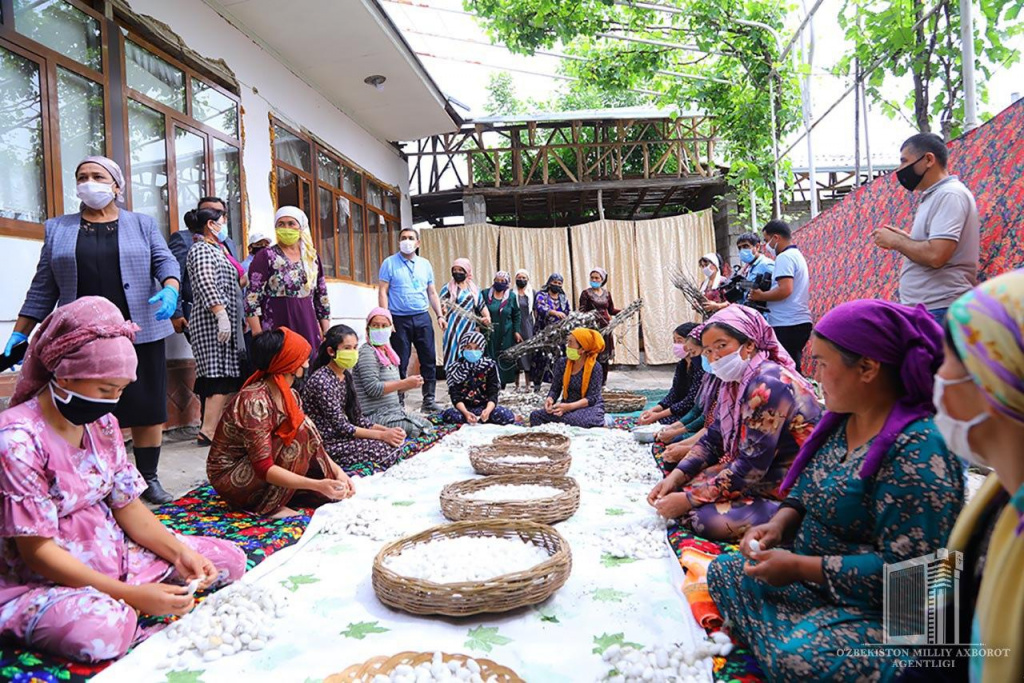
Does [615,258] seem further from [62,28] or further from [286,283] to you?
[62,28]

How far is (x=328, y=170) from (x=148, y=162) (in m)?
2.94

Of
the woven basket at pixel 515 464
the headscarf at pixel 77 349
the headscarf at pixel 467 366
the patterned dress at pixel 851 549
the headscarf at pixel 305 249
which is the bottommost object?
the woven basket at pixel 515 464

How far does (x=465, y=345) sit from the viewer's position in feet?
16.6

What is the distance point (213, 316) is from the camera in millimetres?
3836

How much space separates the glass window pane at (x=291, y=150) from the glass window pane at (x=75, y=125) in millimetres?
2118

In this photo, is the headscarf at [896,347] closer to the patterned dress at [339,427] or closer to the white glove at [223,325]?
the patterned dress at [339,427]

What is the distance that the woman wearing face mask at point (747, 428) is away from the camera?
212 cm

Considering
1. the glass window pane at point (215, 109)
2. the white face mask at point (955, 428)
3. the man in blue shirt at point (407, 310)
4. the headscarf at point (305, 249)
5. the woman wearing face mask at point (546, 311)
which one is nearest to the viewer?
the white face mask at point (955, 428)

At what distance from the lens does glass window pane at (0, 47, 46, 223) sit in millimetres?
3203

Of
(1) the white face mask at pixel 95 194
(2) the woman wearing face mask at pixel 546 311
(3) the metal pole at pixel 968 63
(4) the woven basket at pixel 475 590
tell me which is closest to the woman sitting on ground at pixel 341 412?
(1) the white face mask at pixel 95 194

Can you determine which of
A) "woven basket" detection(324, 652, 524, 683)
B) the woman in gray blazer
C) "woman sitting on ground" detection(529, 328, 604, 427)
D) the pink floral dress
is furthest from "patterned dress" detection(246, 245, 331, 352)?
"woven basket" detection(324, 652, 524, 683)

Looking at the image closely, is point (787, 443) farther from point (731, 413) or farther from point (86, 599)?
point (86, 599)

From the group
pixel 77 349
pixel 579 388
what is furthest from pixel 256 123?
pixel 77 349

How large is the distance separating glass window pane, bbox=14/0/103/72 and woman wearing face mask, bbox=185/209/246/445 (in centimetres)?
108
